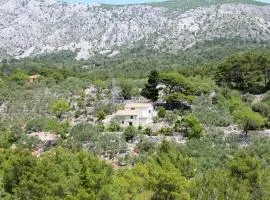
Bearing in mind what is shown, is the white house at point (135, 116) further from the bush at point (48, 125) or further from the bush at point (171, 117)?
the bush at point (48, 125)

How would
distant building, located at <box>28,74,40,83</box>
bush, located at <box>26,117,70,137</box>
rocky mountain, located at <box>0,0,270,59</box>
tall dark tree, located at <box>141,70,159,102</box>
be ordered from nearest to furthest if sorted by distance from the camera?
1. bush, located at <box>26,117,70,137</box>
2. tall dark tree, located at <box>141,70,159,102</box>
3. distant building, located at <box>28,74,40,83</box>
4. rocky mountain, located at <box>0,0,270,59</box>

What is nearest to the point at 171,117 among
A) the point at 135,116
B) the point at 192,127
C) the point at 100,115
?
the point at 135,116

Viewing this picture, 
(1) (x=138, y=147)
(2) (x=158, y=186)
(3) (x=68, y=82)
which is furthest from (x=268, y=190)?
(3) (x=68, y=82)

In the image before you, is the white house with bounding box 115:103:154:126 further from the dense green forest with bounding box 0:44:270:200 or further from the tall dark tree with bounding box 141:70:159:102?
the tall dark tree with bounding box 141:70:159:102

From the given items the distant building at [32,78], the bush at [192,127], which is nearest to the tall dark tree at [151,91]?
the bush at [192,127]

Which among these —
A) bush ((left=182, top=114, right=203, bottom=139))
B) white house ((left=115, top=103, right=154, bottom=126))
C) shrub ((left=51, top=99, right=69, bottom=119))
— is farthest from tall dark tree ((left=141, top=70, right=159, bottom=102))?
bush ((left=182, top=114, right=203, bottom=139))

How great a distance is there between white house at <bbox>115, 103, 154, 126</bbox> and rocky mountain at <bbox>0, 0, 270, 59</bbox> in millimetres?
86974

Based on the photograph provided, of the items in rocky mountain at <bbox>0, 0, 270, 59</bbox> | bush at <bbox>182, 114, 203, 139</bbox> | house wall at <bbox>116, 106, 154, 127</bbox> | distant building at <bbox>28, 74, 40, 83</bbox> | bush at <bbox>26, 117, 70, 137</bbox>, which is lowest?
rocky mountain at <bbox>0, 0, 270, 59</bbox>

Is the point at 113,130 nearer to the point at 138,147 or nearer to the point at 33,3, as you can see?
the point at 138,147

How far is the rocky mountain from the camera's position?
15475cm

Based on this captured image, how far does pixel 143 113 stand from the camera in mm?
59750

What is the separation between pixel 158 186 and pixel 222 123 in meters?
30.4

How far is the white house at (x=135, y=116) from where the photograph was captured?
59.1 meters

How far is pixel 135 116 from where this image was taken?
59.0 m
